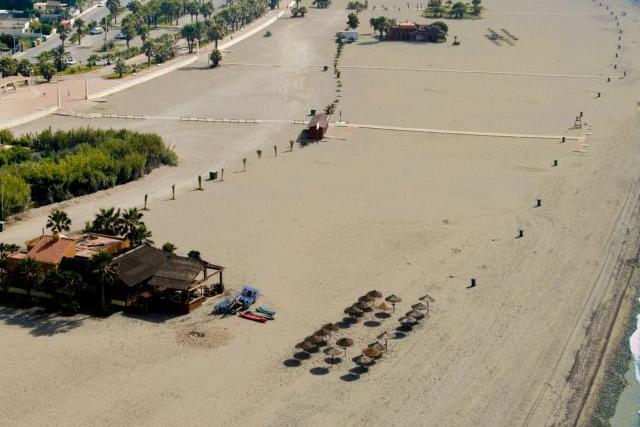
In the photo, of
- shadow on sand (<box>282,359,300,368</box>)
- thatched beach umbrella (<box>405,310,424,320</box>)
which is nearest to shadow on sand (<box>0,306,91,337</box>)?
shadow on sand (<box>282,359,300,368</box>)

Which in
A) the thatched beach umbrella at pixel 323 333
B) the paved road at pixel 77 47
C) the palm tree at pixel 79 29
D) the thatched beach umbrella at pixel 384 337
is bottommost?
the paved road at pixel 77 47

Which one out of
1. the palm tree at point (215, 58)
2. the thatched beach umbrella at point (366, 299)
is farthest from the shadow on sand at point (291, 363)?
the palm tree at point (215, 58)

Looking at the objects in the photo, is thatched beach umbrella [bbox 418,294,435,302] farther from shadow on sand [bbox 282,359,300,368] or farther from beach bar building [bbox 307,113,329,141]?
beach bar building [bbox 307,113,329,141]

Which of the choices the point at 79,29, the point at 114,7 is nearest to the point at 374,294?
the point at 79,29

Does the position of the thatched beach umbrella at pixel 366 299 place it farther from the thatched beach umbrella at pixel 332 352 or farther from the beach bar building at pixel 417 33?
the beach bar building at pixel 417 33

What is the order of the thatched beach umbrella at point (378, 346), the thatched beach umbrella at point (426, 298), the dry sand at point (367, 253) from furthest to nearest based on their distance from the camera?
1. the thatched beach umbrella at point (426, 298)
2. the thatched beach umbrella at point (378, 346)
3. the dry sand at point (367, 253)

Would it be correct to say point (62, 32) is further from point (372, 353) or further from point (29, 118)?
point (372, 353)
